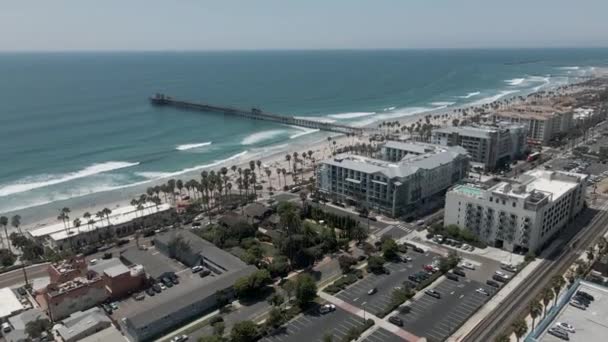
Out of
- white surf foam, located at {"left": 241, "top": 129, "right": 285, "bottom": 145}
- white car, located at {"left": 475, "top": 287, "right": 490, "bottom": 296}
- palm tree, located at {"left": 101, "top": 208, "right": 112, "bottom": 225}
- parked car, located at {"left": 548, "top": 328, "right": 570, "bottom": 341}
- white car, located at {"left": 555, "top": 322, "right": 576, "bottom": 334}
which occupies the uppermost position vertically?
parked car, located at {"left": 548, "top": 328, "right": 570, "bottom": 341}

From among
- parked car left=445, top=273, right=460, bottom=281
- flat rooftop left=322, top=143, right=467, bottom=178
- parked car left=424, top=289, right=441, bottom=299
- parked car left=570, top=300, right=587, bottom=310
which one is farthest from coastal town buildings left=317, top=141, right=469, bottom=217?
parked car left=570, top=300, right=587, bottom=310

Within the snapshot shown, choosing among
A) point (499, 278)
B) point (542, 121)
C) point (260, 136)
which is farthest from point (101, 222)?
point (542, 121)

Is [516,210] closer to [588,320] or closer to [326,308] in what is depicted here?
[588,320]

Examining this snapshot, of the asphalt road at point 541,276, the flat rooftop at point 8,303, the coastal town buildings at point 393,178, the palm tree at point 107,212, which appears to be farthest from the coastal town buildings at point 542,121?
the flat rooftop at point 8,303

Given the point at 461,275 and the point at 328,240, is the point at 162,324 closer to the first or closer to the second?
the point at 328,240

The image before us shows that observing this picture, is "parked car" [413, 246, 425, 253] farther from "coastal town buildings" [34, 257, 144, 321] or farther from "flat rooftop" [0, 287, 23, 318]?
"flat rooftop" [0, 287, 23, 318]

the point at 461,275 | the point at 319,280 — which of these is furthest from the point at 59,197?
the point at 461,275
